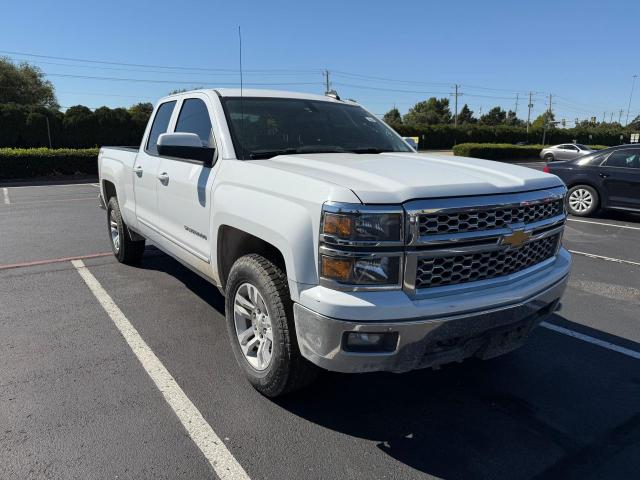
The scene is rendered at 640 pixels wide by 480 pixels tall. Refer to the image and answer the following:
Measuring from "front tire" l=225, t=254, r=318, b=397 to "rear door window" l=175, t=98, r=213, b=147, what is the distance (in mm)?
1272

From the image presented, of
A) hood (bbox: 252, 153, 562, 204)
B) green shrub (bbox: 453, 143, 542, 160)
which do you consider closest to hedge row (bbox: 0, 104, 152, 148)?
green shrub (bbox: 453, 143, 542, 160)

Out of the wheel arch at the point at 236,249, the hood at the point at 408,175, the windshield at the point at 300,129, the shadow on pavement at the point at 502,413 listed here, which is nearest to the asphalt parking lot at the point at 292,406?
the shadow on pavement at the point at 502,413

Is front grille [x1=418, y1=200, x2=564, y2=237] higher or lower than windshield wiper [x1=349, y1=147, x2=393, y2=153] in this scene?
lower

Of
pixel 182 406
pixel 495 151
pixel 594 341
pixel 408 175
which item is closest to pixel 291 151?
pixel 408 175

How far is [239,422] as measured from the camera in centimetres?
298

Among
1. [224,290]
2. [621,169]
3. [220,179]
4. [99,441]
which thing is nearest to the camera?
[99,441]

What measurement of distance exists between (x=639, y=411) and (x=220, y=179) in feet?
10.1

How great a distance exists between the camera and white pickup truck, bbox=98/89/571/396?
8.11 feet

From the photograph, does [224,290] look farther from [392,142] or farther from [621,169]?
[621,169]

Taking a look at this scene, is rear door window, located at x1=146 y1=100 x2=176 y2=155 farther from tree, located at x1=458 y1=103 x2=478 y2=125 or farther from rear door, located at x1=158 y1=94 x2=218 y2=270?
tree, located at x1=458 y1=103 x2=478 y2=125

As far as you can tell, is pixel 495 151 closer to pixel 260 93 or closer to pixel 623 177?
pixel 623 177

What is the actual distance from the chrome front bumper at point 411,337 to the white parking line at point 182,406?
689 mm

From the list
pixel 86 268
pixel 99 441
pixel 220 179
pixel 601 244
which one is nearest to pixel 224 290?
pixel 220 179

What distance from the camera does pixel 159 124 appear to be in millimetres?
5152
